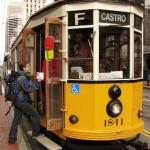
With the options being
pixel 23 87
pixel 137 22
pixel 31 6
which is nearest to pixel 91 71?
pixel 137 22

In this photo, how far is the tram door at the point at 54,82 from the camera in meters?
6.90

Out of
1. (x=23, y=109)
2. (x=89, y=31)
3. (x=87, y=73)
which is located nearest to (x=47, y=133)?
(x=23, y=109)

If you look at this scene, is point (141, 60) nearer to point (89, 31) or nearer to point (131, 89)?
point (131, 89)

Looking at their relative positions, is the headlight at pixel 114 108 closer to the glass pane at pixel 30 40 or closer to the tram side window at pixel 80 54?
the tram side window at pixel 80 54

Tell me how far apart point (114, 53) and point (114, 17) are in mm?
624

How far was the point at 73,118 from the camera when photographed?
265 inches

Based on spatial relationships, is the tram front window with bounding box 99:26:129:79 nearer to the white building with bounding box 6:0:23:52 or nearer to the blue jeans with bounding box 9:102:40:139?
the blue jeans with bounding box 9:102:40:139

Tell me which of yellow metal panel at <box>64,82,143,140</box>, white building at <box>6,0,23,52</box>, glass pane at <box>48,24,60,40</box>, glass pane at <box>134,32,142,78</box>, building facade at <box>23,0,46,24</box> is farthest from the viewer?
white building at <box>6,0,23,52</box>

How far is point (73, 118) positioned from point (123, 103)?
2.94 ft

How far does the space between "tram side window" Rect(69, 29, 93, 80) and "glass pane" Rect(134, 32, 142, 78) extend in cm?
94

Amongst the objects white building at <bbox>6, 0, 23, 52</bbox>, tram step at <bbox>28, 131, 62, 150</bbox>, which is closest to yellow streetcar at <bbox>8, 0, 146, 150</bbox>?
tram step at <bbox>28, 131, 62, 150</bbox>

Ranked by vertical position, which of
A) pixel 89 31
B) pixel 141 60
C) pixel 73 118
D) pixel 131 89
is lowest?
pixel 73 118

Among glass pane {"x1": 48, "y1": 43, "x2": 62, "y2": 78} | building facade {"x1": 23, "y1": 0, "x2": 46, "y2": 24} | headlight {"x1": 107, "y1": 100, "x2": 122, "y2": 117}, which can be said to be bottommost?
headlight {"x1": 107, "y1": 100, "x2": 122, "y2": 117}

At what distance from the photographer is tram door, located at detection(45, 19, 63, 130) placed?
22.6 feet
